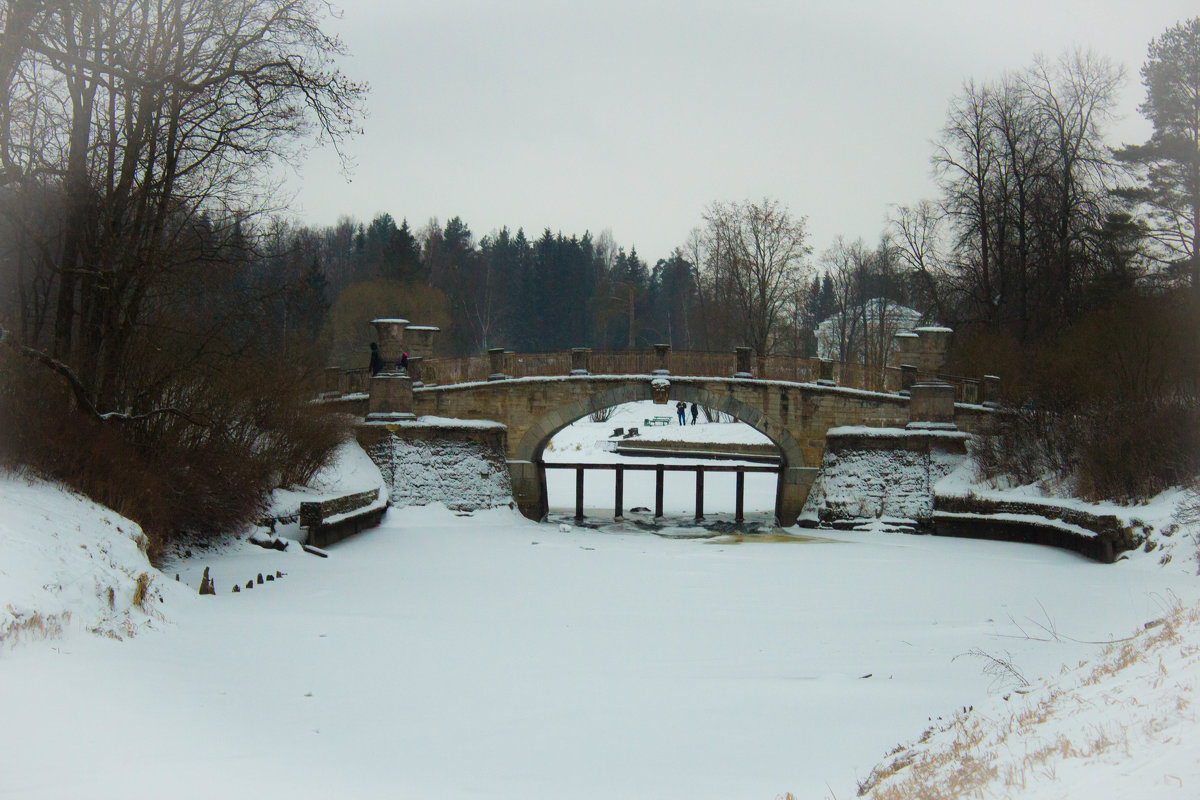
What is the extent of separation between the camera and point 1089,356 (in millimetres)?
20172

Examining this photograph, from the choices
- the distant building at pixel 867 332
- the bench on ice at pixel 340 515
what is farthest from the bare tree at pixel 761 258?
the bench on ice at pixel 340 515

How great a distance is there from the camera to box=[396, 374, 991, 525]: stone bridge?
80.7ft

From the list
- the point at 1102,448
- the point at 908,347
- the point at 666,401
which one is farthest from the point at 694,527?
the point at 1102,448

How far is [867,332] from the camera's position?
162 ft

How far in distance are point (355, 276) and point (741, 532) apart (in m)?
41.7

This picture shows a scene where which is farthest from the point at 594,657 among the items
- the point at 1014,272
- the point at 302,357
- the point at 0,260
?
the point at 1014,272

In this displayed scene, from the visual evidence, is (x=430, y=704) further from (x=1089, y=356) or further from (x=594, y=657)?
(x=1089, y=356)

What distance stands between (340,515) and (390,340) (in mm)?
6642

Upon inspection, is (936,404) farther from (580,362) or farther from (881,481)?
(580,362)

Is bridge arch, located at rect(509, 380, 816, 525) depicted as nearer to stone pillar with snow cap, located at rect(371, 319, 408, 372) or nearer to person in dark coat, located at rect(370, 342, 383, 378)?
stone pillar with snow cap, located at rect(371, 319, 408, 372)

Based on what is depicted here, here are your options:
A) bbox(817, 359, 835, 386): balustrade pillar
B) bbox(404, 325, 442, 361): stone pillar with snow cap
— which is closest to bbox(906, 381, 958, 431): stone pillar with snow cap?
bbox(817, 359, 835, 386): balustrade pillar

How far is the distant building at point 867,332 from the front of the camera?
44.5 meters

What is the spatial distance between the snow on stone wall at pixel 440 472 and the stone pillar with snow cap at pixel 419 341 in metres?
3.33

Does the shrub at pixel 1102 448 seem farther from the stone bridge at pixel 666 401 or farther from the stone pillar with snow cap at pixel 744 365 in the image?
the stone pillar with snow cap at pixel 744 365
